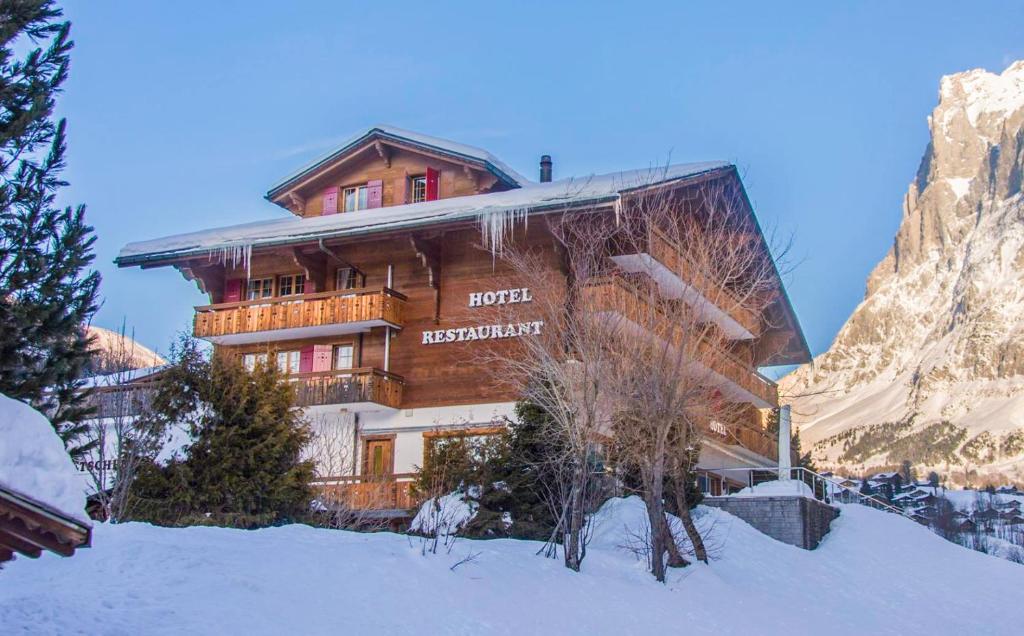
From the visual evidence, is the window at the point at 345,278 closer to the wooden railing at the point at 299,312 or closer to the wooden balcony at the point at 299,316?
the wooden railing at the point at 299,312

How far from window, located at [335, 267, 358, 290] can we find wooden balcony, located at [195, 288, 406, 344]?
4.38 feet

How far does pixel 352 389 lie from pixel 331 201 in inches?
281

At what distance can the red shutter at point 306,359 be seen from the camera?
99.2 feet

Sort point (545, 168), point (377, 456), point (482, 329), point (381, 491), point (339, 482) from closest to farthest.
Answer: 1. point (339, 482)
2. point (381, 491)
3. point (482, 329)
4. point (377, 456)
5. point (545, 168)

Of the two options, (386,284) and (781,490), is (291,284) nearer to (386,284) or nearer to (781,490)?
(386,284)

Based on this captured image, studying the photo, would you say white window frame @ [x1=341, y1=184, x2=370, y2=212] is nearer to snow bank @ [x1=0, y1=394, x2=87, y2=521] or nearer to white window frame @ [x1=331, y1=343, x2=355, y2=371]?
white window frame @ [x1=331, y1=343, x2=355, y2=371]

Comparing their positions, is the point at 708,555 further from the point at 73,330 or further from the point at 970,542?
the point at 970,542

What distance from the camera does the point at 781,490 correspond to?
26047mm

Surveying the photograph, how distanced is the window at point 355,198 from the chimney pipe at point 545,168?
206 inches

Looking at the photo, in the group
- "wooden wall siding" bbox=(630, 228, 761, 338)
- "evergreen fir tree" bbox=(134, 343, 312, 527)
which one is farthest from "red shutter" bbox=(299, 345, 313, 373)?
"wooden wall siding" bbox=(630, 228, 761, 338)

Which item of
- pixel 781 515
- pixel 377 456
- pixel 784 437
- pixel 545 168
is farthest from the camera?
pixel 545 168

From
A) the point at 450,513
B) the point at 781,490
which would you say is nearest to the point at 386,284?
the point at 450,513

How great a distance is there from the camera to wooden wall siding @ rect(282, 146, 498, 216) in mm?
31391

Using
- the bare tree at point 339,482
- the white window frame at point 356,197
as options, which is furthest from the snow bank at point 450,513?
the white window frame at point 356,197
